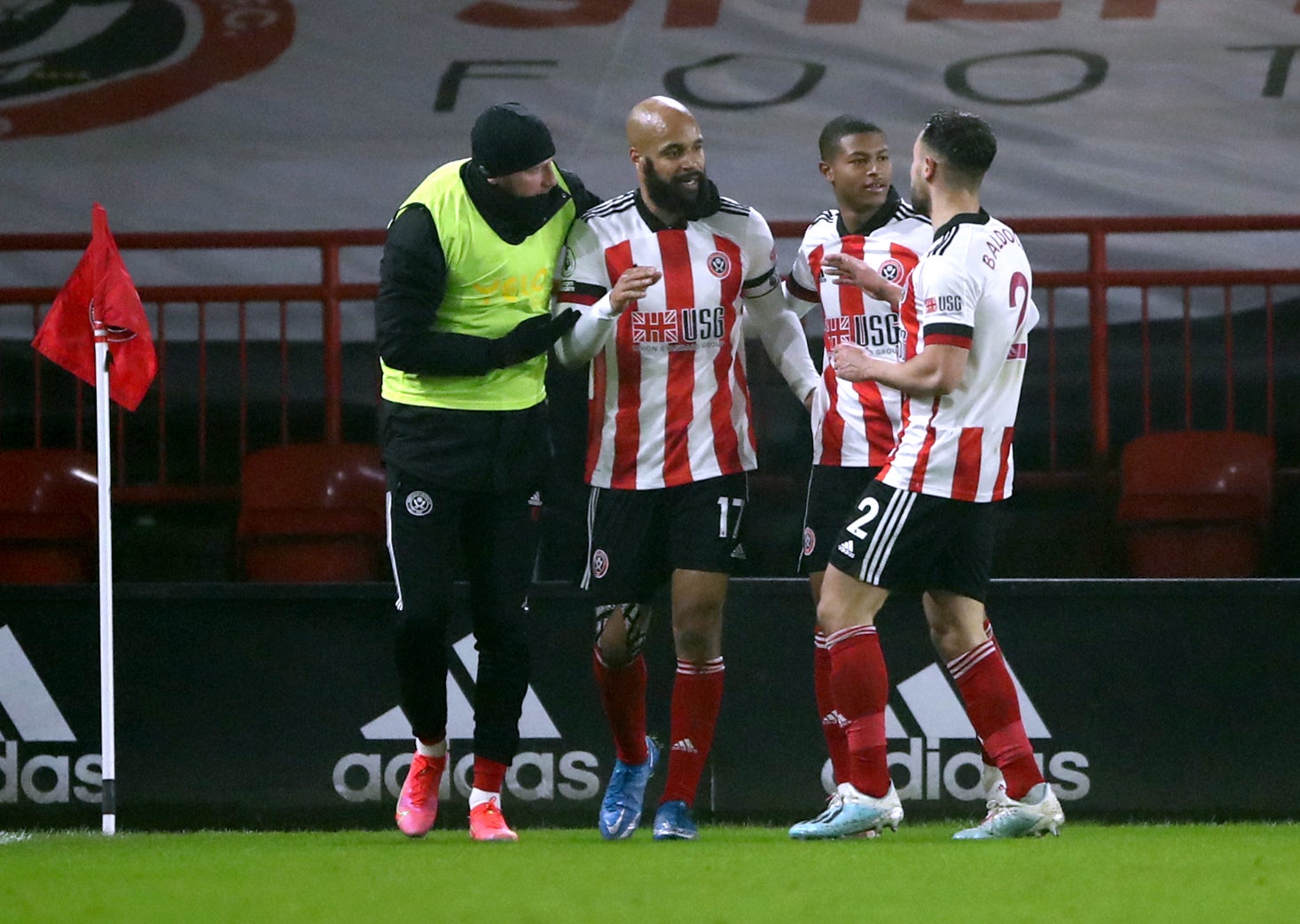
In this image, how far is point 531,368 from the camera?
4.96m

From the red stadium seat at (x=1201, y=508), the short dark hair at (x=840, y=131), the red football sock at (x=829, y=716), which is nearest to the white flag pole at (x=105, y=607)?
the red football sock at (x=829, y=716)

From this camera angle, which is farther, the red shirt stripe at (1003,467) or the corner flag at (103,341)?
the corner flag at (103,341)

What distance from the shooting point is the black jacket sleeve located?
185 inches

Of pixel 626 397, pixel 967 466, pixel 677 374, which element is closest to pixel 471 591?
pixel 626 397

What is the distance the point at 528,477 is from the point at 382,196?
2.76 metres

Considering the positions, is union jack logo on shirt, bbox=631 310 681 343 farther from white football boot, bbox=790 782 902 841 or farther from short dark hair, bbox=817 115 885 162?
white football boot, bbox=790 782 902 841

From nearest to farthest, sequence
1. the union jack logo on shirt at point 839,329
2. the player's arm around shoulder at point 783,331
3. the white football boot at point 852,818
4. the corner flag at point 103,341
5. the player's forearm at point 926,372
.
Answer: the player's forearm at point 926,372 → the white football boot at point 852,818 → the union jack logo on shirt at point 839,329 → the player's arm around shoulder at point 783,331 → the corner flag at point 103,341

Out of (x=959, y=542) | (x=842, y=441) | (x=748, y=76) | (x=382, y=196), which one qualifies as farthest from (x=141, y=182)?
(x=959, y=542)

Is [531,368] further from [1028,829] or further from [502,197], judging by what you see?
[1028,829]

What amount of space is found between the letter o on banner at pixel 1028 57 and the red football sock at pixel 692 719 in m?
3.19

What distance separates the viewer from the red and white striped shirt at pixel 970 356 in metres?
4.46

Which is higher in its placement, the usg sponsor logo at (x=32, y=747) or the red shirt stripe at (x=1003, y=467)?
the red shirt stripe at (x=1003, y=467)

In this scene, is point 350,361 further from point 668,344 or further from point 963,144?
point 963,144

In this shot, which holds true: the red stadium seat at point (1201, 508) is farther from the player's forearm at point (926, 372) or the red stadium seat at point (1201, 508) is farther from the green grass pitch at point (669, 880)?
the player's forearm at point (926, 372)
